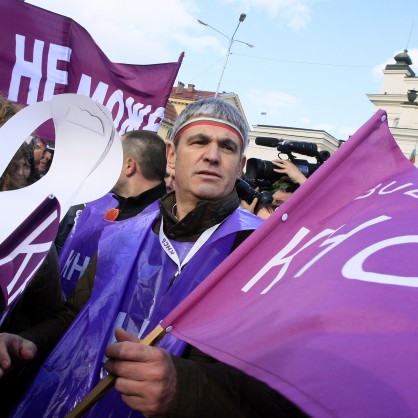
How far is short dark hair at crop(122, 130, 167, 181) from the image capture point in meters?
3.00

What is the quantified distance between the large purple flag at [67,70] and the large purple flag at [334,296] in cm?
301

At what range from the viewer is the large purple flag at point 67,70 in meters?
3.44

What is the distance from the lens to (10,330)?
4.90 feet

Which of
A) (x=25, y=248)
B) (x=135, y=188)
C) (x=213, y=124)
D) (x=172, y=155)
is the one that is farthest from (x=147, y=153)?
(x=25, y=248)

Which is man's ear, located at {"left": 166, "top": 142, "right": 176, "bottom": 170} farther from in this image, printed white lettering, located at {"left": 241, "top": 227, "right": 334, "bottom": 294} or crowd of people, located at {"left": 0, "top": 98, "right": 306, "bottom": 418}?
printed white lettering, located at {"left": 241, "top": 227, "right": 334, "bottom": 294}

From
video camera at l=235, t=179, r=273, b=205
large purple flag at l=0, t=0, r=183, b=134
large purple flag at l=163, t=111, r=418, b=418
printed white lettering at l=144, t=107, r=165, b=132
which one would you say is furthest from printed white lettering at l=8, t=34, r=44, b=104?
large purple flag at l=163, t=111, r=418, b=418

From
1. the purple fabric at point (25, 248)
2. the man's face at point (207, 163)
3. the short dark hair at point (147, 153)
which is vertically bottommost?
the purple fabric at point (25, 248)

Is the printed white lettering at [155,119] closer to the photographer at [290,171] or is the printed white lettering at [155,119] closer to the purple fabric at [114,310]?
the photographer at [290,171]

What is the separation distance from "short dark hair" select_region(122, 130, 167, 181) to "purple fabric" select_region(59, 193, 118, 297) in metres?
0.39

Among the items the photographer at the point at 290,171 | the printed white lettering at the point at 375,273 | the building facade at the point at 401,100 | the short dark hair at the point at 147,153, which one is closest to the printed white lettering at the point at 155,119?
the short dark hair at the point at 147,153

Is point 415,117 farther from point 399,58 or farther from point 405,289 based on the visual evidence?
point 405,289

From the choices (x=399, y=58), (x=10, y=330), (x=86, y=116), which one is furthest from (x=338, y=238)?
(x=399, y=58)

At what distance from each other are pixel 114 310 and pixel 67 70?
2.94 meters

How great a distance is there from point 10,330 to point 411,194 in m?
1.30
